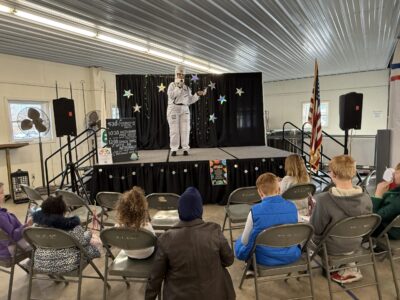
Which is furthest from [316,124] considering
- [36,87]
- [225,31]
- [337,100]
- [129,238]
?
[337,100]

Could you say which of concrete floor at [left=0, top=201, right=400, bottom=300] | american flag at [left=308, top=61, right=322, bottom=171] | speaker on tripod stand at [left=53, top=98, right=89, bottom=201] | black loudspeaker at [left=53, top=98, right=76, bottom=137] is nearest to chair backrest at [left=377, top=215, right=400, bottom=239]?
concrete floor at [left=0, top=201, right=400, bottom=300]

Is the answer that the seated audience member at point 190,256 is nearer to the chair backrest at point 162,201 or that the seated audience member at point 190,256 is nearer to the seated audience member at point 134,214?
the seated audience member at point 134,214

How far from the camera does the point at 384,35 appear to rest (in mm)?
5664

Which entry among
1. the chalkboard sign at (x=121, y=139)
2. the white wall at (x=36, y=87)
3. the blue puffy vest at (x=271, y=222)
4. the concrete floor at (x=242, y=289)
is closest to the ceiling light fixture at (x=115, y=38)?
the chalkboard sign at (x=121, y=139)

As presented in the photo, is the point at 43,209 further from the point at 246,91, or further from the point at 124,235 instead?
the point at 246,91

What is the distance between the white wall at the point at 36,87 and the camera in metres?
6.35

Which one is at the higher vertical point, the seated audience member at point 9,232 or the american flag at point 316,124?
the american flag at point 316,124

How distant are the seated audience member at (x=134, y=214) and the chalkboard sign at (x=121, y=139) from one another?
2911 mm

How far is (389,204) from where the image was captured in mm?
2346

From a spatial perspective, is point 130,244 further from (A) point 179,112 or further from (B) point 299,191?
(A) point 179,112

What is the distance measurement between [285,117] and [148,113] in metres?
6.87

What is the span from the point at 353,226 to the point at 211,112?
5.47 metres

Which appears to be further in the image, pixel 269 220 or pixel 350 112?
pixel 350 112

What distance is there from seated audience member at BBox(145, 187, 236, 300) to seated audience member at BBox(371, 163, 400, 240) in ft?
5.03
